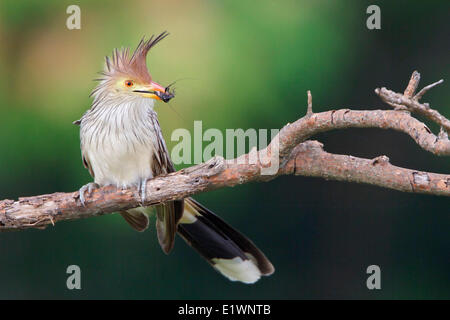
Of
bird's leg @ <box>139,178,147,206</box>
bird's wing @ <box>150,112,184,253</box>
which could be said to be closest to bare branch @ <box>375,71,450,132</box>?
bird's leg @ <box>139,178,147,206</box>

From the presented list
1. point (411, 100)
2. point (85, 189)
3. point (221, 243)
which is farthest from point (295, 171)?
point (85, 189)

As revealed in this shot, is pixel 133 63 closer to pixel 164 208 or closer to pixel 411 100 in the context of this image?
pixel 164 208

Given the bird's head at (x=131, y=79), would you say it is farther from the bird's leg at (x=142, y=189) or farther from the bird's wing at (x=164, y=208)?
the bird's leg at (x=142, y=189)

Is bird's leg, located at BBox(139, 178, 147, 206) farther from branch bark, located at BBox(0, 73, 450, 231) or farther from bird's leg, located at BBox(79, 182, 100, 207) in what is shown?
bird's leg, located at BBox(79, 182, 100, 207)

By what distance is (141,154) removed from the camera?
258 centimetres

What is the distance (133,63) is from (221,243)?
2.74ft

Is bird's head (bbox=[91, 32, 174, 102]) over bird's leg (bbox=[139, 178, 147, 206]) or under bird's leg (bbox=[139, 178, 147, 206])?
over

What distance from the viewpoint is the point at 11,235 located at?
4.21 m

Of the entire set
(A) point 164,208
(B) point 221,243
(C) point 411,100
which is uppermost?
(C) point 411,100

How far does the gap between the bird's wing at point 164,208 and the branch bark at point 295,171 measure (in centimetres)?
25

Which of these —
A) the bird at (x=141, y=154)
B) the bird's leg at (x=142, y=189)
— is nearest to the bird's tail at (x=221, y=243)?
the bird at (x=141, y=154)

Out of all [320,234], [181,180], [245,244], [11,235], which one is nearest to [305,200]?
[320,234]

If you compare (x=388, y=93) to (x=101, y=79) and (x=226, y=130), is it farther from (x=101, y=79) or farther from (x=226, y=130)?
(x=226, y=130)

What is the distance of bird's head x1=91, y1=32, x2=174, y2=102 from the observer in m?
2.57
